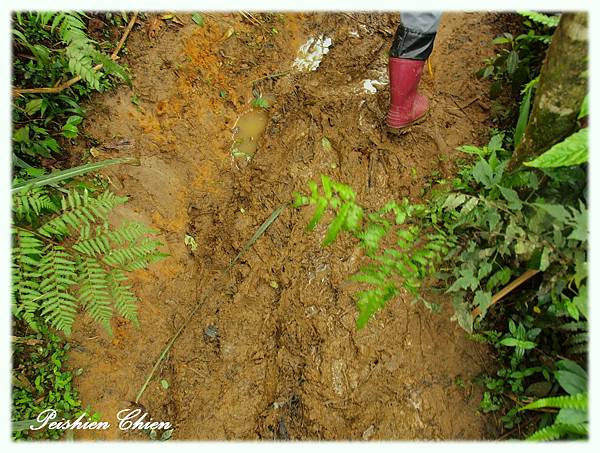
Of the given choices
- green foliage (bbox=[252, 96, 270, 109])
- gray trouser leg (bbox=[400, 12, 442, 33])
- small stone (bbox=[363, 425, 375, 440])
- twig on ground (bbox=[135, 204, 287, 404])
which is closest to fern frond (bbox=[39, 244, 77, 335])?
twig on ground (bbox=[135, 204, 287, 404])

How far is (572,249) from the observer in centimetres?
169

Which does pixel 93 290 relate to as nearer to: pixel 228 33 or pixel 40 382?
pixel 40 382

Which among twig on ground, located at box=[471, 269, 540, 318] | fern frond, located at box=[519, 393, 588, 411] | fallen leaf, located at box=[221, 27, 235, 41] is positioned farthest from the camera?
fallen leaf, located at box=[221, 27, 235, 41]

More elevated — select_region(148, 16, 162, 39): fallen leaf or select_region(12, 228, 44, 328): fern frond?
select_region(148, 16, 162, 39): fallen leaf

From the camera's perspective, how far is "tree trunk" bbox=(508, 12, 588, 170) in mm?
1430

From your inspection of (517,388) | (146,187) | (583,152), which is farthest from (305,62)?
(517,388)

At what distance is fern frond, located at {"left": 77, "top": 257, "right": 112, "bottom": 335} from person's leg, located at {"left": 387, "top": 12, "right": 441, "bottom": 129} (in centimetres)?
205

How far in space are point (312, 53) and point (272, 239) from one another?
63.8 inches

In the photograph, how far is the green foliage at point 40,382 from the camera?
2.05m

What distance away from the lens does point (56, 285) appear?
199cm

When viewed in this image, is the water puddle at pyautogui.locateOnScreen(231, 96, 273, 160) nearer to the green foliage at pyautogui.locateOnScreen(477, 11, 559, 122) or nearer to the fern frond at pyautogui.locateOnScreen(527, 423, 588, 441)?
the green foliage at pyautogui.locateOnScreen(477, 11, 559, 122)

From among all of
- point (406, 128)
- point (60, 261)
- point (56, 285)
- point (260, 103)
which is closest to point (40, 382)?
point (56, 285)

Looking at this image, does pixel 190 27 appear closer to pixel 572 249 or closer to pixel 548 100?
pixel 548 100

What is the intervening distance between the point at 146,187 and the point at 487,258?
2045 mm
